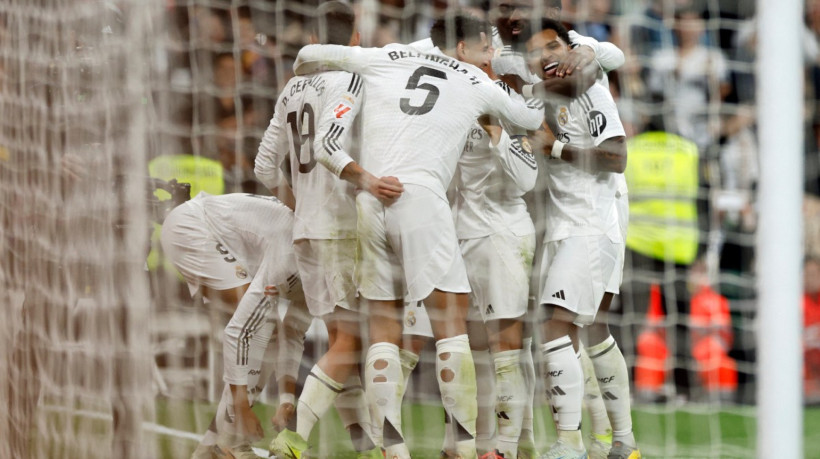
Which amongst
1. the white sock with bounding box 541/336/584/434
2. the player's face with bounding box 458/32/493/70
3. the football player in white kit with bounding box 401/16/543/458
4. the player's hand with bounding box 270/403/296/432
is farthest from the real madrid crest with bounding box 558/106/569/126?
the player's hand with bounding box 270/403/296/432

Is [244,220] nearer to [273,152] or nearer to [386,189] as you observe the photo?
[273,152]

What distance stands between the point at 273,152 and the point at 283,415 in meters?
0.89

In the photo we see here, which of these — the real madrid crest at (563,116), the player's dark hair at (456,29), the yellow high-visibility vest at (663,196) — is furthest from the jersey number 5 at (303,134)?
the yellow high-visibility vest at (663,196)

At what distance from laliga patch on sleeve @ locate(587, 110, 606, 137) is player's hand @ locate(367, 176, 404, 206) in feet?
2.10

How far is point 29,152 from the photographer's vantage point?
353 cm

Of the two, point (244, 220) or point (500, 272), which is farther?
point (244, 220)

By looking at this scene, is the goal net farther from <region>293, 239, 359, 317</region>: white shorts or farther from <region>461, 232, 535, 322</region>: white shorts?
<region>293, 239, 359, 317</region>: white shorts

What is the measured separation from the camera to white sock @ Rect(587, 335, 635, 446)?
3.41 metres

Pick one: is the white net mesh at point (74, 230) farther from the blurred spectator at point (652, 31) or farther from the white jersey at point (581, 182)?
the blurred spectator at point (652, 31)

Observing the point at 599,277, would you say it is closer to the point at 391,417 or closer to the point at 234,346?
the point at 391,417

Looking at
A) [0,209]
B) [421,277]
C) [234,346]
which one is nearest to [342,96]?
[421,277]

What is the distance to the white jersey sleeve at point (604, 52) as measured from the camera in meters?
3.36

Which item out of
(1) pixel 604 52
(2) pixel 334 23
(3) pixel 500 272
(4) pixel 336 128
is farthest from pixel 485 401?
(2) pixel 334 23

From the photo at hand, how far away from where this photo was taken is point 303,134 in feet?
11.0
